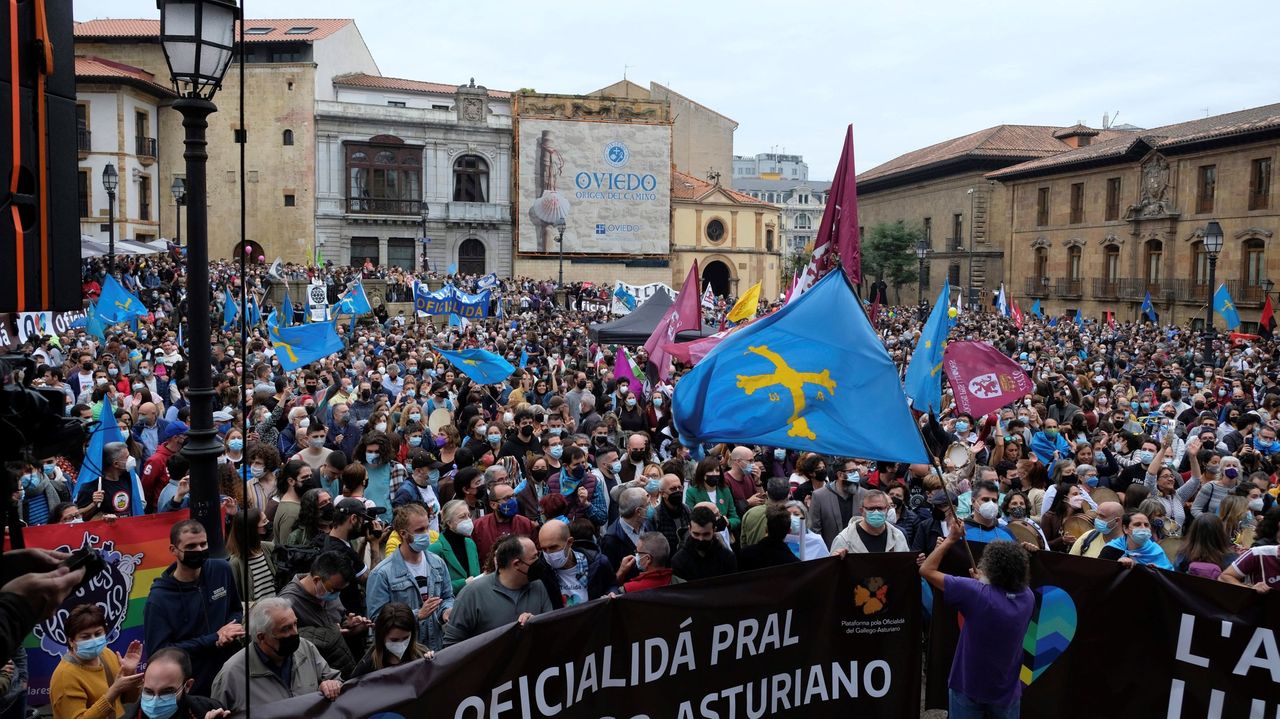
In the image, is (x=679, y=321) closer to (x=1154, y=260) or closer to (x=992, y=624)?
(x=992, y=624)

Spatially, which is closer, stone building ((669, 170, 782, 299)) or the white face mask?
the white face mask

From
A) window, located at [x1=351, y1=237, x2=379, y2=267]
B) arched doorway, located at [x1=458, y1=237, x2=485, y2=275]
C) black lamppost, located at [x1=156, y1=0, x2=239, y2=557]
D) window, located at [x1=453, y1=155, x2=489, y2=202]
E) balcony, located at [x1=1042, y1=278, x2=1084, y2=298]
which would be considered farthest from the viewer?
arched doorway, located at [x1=458, y1=237, x2=485, y2=275]

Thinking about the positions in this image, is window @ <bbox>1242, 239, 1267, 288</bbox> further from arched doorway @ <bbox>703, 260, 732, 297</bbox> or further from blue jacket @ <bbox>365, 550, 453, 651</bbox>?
blue jacket @ <bbox>365, 550, 453, 651</bbox>

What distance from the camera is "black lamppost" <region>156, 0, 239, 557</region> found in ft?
16.5

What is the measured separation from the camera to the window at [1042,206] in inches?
2042

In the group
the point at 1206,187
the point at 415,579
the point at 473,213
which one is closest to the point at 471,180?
the point at 473,213

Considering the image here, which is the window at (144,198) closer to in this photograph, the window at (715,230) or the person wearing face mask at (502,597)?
the window at (715,230)

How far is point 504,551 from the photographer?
214 inches

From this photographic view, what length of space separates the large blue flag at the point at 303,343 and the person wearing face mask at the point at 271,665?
408 inches

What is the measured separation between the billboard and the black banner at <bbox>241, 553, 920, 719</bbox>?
4715 centimetres

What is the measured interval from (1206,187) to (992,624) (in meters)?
43.1

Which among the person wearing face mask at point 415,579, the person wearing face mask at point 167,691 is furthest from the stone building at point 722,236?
the person wearing face mask at point 167,691

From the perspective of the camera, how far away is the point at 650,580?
5.74 m

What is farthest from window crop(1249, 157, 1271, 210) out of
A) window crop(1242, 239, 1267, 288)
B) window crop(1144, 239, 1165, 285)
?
window crop(1144, 239, 1165, 285)
